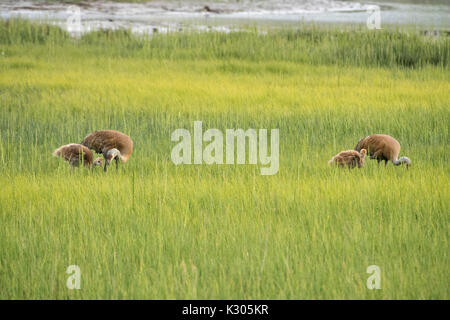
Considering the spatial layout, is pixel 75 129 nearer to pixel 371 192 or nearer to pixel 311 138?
pixel 311 138

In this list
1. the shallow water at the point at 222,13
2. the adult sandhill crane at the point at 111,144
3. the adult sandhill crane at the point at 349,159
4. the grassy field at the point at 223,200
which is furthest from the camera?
the shallow water at the point at 222,13

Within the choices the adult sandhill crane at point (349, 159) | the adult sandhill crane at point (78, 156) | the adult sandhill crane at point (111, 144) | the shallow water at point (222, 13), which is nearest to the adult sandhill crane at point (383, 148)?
the adult sandhill crane at point (349, 159)

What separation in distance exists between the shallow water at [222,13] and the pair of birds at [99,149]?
32.7 feet

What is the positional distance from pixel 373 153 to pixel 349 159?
348 millimetres

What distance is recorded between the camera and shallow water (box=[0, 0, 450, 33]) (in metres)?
16.8

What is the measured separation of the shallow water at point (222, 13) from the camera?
16812 millimetres

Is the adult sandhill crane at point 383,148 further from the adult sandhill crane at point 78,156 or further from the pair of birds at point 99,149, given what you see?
the adult sandhill crane at point 78,156

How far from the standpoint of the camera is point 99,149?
4914 mm

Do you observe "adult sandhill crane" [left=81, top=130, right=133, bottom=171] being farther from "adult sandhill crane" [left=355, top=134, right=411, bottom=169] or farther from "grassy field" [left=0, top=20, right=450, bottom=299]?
"adult sandhill crane" [left=355, top=134, right=411, bottom=169]

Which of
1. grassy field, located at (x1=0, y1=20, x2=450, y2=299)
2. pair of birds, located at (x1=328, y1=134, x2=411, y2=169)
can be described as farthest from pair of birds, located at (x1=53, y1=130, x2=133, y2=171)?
pair of birds, located at (x1=328, y1=134, x2=411, y2=169)

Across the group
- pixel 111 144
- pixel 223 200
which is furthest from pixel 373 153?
pixel 111 144

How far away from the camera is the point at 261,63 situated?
1067 cm

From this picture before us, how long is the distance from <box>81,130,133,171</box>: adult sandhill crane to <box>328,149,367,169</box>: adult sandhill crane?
152 cm

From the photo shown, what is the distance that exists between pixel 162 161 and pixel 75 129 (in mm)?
1508
